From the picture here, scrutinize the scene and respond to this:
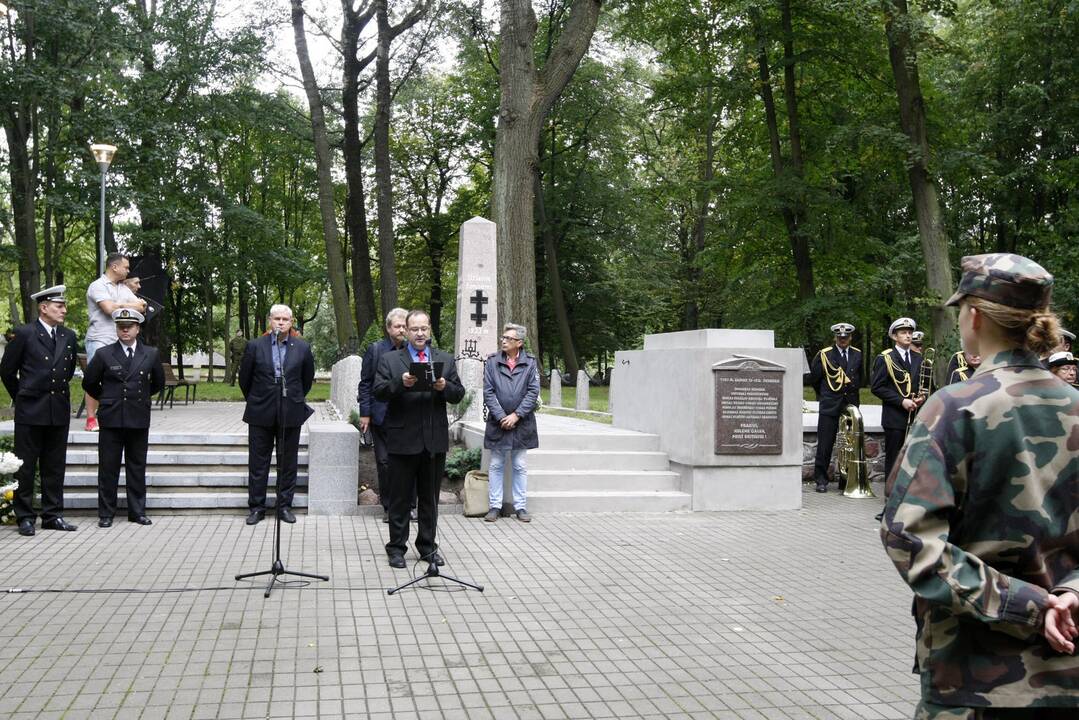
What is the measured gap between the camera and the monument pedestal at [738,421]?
10914 mm

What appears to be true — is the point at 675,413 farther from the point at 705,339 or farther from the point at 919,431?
the point at 919,431

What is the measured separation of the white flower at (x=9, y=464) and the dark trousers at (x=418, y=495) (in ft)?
12.4

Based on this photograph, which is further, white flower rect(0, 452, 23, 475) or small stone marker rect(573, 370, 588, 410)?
small stone marker rect(573, 370, 588, 410)

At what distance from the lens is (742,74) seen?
80.8 feet

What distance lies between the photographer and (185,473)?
10.3 metres

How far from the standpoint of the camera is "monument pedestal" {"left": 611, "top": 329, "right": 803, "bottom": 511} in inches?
430

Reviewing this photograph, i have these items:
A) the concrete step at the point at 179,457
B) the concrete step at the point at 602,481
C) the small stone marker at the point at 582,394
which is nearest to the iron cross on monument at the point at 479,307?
the concrete step at the point at 602,481

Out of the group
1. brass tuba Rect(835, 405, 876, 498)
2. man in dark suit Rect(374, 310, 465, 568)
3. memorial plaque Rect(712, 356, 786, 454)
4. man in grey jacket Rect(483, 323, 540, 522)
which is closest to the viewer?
man in dark suit Rect(374, 310, 465, 568)

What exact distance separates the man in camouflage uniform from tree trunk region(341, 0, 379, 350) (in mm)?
23916

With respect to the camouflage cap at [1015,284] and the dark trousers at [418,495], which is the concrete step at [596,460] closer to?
the dark trousers at [418,495]

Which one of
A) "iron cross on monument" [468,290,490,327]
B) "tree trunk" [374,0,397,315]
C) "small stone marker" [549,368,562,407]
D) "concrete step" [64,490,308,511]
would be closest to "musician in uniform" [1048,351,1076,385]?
"concrete step" [64,490,308,511]

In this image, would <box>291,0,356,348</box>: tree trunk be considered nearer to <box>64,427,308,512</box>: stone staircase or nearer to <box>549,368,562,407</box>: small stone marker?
<box>549,368,562,407</box>: small stone marker

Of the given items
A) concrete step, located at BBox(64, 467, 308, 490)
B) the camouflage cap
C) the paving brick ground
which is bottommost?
the paving brick ground

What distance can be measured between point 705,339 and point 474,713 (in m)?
7.33
